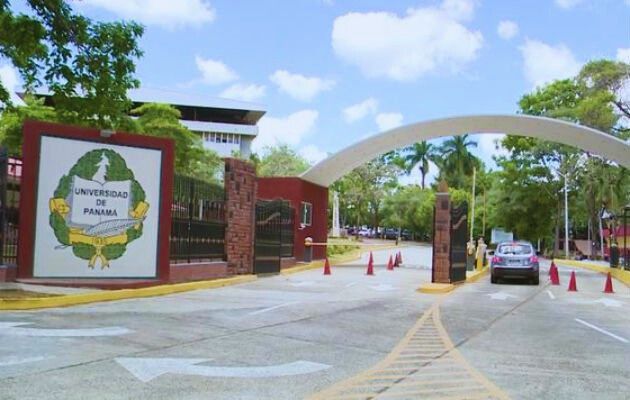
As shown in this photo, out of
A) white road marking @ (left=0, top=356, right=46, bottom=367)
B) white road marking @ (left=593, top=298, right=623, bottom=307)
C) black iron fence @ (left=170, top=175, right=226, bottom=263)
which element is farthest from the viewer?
white road marking @ (left=593, top=298, right=623, bottom=307)

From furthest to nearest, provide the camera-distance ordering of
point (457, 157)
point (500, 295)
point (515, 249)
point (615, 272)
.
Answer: point (457, 157), point (615, 272), point (515, 249), point (500, 295)

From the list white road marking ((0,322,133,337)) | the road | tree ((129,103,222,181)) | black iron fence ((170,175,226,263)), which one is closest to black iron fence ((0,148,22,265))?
the road

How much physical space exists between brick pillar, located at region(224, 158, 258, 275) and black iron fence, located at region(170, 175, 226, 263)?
24 centimetres

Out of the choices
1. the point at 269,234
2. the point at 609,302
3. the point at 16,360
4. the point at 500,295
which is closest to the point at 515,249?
the point at 500,295

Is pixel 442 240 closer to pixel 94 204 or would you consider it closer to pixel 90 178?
pixel 94 204

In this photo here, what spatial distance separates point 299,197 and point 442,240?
9283mm

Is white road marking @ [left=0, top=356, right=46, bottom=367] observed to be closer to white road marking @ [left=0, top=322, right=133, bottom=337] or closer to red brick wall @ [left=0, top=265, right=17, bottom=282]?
white road marking @ [left=0, top=322, right=133, bottom=337]

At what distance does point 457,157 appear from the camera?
8425 cm

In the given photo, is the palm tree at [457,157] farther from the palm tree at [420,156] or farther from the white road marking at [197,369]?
the white road marking at [197,369]

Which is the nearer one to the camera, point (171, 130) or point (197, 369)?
point (197, 369)

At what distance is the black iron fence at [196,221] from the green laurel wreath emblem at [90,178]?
131 centimetres

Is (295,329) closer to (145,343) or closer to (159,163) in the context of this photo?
(145,343)

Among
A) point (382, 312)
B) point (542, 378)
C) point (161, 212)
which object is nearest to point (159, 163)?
point (161, 212)

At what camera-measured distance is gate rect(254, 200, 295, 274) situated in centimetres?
2078
